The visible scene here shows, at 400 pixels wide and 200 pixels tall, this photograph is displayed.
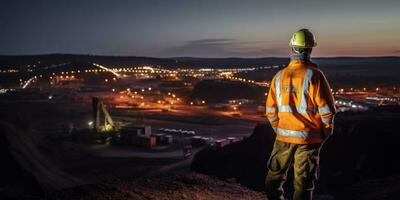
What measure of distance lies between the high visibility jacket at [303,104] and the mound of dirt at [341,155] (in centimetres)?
971

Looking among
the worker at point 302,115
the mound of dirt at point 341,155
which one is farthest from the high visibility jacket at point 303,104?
the mound of dirt at point 341,155

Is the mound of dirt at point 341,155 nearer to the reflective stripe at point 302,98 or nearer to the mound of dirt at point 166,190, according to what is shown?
the mound of dirt at point 166,190

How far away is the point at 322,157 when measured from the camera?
18109mm

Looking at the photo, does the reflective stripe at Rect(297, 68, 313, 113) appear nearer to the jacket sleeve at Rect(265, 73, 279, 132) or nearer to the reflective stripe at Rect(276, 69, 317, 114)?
the reflective stripe at Rect(276, 69, 317, 114)

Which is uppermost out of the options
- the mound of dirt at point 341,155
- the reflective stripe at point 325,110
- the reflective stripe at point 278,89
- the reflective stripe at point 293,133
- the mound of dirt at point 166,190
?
the reflective stripe at point 278,89

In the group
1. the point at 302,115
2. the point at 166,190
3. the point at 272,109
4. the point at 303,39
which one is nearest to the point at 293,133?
the point at 302,115

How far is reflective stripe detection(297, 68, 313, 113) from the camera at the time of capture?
582 cm

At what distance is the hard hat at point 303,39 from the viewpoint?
5.96m

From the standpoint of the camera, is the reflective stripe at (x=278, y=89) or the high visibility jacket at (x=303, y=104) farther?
the reflective stripe at (x=278, y=89)

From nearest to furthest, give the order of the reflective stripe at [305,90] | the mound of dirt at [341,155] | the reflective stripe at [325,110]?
the reflective stripe at [325,110] < the reflective stripe at [305,90] < the mound of dirt at [341,155]

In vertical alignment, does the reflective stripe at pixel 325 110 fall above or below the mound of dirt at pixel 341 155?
above

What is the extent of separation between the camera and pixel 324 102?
572cm

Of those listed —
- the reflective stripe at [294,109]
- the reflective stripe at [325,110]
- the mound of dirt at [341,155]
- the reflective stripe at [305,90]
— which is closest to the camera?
the reflective stripe at [325,110]

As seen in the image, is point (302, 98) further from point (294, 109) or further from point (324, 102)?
point (324, 102)
